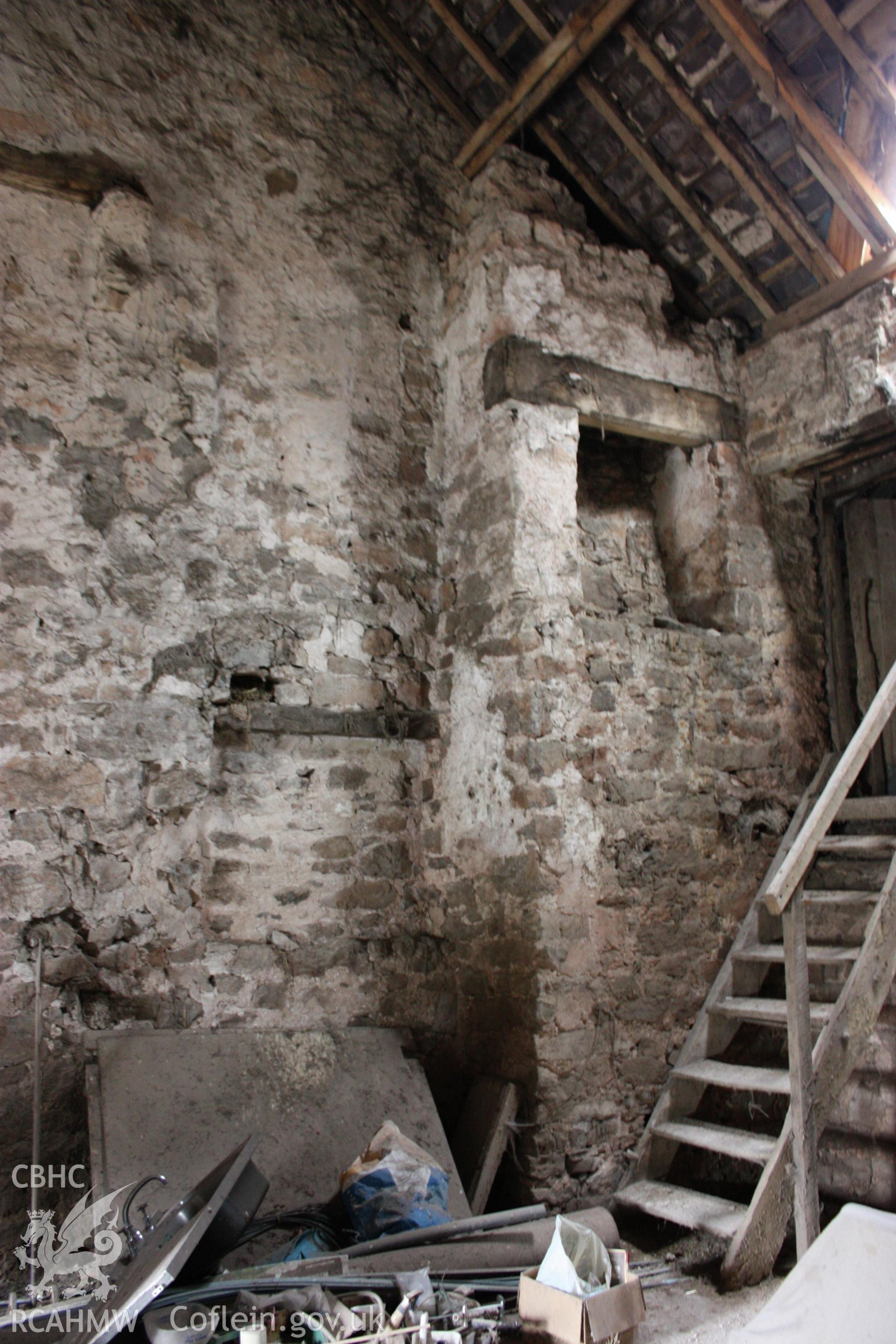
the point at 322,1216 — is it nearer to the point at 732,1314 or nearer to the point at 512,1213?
the point at 512,1213

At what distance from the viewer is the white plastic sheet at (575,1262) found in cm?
213

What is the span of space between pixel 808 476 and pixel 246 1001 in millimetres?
3430

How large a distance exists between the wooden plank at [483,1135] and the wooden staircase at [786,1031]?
0.47 metres

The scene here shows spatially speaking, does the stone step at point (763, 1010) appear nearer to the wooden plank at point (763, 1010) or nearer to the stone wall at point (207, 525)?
the wooden plank at point (763, 1010)

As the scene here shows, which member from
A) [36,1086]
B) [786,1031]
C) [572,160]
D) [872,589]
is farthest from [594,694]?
[572,160]

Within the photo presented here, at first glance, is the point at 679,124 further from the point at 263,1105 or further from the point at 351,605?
the point at 263,1105

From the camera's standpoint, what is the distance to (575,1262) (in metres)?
2.24

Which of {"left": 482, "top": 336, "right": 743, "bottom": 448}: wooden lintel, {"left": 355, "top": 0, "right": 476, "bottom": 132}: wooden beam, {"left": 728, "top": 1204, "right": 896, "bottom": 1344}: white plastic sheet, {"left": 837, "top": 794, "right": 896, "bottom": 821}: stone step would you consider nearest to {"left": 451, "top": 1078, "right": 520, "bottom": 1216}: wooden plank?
{"left": 728, "top": 1204, "right": 896, "bottom": 1344}: white plastic sheet

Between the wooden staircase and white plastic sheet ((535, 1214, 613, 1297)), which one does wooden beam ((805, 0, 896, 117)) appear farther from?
white plastic sheet ((535, 1214, 613, 1297))

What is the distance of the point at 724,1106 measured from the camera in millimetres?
3338

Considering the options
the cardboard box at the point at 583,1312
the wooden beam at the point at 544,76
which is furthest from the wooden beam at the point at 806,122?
the cardboard box at the point at 583,1312

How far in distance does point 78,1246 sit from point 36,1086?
486 millimetres

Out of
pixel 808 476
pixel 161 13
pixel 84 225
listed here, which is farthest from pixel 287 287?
pixel 808 476

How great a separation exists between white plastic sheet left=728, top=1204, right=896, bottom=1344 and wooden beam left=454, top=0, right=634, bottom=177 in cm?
390
